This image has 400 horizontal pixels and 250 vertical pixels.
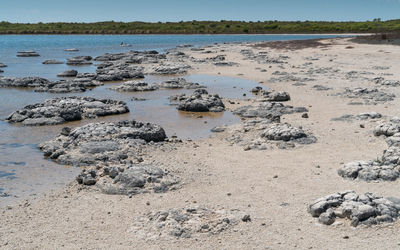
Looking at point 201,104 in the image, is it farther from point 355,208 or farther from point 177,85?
point 355,208

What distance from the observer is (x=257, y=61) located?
39375mm

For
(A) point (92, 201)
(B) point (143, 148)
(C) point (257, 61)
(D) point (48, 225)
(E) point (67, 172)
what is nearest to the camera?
(D) point (48, 225)

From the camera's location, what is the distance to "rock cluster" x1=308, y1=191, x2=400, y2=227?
7.39m

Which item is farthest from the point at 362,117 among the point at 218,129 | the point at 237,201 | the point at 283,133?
the point at 237,201

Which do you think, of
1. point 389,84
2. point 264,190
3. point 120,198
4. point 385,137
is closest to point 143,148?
point 120,198

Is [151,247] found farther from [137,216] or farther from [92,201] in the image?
[92,201]

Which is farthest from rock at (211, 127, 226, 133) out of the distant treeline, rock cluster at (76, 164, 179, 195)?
the distant treeline

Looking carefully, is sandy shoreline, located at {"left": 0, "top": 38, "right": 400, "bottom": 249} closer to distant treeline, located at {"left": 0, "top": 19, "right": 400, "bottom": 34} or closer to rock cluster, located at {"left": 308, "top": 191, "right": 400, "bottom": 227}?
rock cluster, located at {"left": 308, "top": 191, "right": 400, "bottom": 227}

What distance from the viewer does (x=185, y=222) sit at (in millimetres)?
7773

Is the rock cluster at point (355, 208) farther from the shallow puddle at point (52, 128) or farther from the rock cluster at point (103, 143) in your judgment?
the shallow puddle at point (52, 128)

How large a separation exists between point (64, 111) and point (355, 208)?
12157 mm

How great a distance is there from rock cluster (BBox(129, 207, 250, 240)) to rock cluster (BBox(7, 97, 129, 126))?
956 cm

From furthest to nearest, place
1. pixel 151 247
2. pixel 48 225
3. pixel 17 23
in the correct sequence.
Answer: pixel 17 23
pixel 48 225
pixel 151 247

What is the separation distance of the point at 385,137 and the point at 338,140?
125 centimetres
